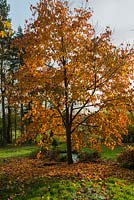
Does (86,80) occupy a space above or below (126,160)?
above

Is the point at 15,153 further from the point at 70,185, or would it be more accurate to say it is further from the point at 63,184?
the point at 70,185

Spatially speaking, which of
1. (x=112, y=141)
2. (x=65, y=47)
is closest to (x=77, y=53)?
(x=65, y=47)

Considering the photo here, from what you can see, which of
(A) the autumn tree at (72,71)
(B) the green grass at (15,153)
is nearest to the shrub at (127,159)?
(A) the autumn tree at (72,71)

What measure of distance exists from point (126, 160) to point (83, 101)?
3.29 meters

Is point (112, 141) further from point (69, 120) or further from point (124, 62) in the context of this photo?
point (124, 62)

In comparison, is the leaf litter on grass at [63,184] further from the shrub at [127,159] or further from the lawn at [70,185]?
the shrub at [127,159]

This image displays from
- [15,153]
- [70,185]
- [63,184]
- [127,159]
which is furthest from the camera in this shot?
[15,153]

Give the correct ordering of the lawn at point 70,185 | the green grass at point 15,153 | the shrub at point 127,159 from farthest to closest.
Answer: the green grass at point 15,153 → the shrub at point 127,159 → the lawn at point 70,185

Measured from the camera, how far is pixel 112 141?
18203 mm

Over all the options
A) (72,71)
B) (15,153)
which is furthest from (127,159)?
(15,153)

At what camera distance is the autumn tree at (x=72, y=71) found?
1677cm

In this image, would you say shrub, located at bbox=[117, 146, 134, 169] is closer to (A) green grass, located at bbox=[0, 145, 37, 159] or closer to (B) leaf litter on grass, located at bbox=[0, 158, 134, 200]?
(B) leaf litter on grass, located at bbox=[0, 158, 134, 200]

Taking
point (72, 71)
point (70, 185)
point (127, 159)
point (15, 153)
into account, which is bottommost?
point (70, 185)

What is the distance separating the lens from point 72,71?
17.2 meters
